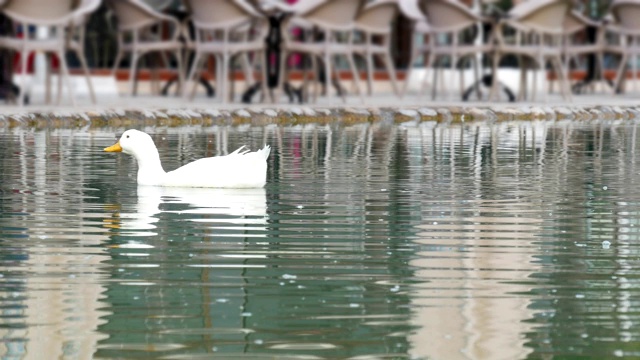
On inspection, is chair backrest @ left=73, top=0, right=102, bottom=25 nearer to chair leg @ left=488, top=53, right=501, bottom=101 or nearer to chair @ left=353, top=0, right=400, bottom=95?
chair @ left=353, top=0, right=400, bottom=95

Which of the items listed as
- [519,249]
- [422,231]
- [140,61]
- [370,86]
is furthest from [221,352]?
[140,61]

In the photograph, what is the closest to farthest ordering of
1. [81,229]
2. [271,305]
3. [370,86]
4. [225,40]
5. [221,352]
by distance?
[221,352], [271,305], [81,229], [225,40], [370,86]

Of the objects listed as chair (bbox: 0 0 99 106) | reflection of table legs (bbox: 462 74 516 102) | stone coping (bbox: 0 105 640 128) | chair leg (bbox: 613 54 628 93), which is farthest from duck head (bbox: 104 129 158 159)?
chair leg (bbox: 613 54 628 93)

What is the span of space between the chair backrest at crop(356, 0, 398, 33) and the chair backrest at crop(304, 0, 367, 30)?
1.68 ft

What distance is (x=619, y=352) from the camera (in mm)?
4152

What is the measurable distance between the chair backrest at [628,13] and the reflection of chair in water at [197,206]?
36.5 ft

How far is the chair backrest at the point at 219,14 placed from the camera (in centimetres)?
1566

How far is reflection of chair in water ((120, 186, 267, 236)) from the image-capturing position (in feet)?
22.5

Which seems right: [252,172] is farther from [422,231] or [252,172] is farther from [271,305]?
[271,305]

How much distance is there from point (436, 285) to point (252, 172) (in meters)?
3.15

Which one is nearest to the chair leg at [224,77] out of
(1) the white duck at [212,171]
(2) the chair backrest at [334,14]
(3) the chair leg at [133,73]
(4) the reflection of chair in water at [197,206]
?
(2) the chair backrest at [334,14]

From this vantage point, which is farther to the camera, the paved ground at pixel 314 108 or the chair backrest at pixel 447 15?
the chair backrest at pixel 447 15

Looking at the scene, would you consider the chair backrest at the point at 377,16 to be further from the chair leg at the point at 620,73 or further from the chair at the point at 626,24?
the chair leg at the point at 620,73

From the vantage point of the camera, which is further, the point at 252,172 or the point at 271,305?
the point at 252,172
